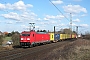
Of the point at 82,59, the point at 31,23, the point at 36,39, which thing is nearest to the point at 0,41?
the point at 31,23

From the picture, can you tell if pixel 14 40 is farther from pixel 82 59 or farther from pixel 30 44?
pixel 82 59

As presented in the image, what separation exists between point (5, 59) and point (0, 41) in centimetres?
3359

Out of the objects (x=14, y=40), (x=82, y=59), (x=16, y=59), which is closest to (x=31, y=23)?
(x=14, y=40)

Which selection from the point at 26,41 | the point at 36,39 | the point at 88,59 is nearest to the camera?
the point at 88,59

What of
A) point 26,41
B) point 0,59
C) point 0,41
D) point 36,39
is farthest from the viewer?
point 0,41

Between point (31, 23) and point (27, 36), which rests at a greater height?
point (31, 23)

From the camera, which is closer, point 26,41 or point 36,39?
point 26,41

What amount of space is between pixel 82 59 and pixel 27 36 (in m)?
23.7

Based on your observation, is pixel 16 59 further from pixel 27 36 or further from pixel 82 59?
pixel 27 36

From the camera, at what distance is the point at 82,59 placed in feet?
49.4

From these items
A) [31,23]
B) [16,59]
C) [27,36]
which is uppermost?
[31,23]

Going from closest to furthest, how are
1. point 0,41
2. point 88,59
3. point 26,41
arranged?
1. point 88,59
2. point 26,41
3. point 0,41

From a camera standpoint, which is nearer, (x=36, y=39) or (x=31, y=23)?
(x=36, y=39)

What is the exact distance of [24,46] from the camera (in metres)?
37.9
